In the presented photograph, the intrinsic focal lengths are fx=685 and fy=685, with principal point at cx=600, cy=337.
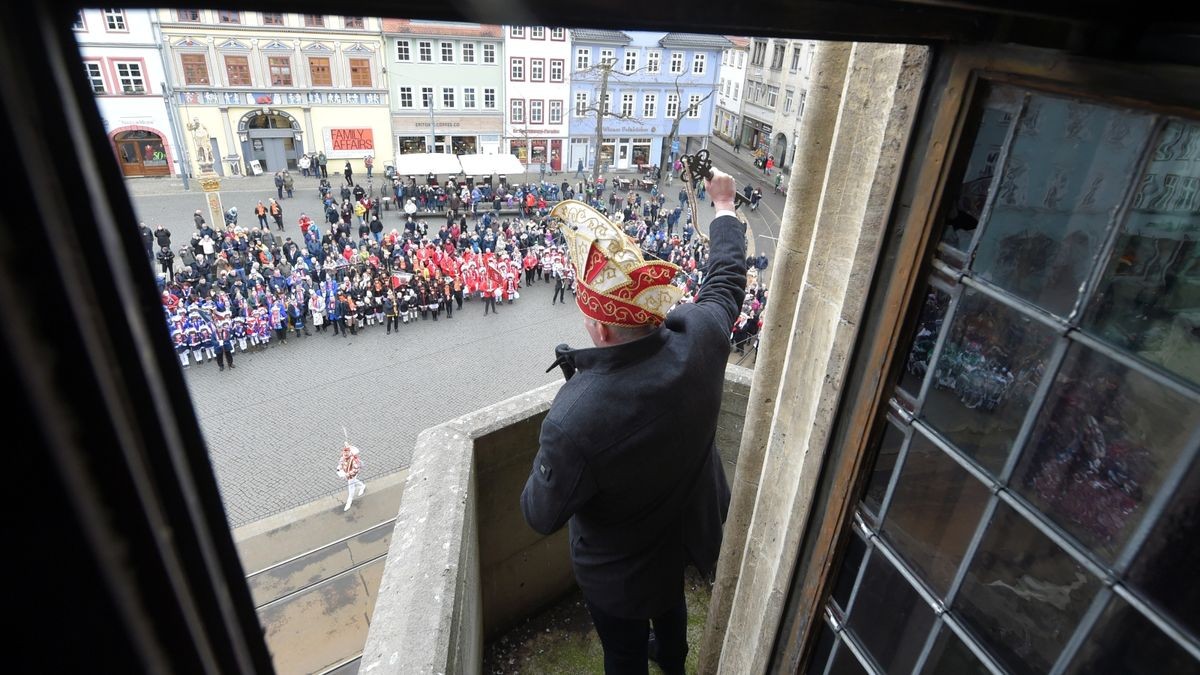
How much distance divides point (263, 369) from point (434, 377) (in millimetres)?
3369

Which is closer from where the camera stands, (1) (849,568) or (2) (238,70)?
(1) (849,568)

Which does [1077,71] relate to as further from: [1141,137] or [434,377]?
[434,377]

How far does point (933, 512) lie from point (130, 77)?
29941mm

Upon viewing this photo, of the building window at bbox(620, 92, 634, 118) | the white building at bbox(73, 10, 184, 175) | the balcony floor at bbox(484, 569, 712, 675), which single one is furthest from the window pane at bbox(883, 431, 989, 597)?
the building window at bbox(620, 92, 634, 118)

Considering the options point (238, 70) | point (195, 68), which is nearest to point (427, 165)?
point (238, 70)

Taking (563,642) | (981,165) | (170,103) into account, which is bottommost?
(563,642)

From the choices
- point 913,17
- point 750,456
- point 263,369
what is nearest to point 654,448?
point 750,456

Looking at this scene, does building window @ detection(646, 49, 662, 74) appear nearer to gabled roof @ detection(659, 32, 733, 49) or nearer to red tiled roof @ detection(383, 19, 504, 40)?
gabled roof @ detection(659, 32, 733, 49)

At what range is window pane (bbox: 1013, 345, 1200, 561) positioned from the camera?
1.32 m

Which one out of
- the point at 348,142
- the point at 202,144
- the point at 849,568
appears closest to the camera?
the point at 849,568

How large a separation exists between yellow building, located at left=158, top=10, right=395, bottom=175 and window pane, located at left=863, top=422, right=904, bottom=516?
27.6 m

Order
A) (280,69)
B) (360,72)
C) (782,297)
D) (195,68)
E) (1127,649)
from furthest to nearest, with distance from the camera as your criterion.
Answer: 1. (360,72)
2. (280,69)
3. (195,68)
4. (782,297)
5. (1127,649)

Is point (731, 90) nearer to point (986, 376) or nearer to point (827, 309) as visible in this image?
point (827, 309)

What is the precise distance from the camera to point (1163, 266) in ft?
4.30
